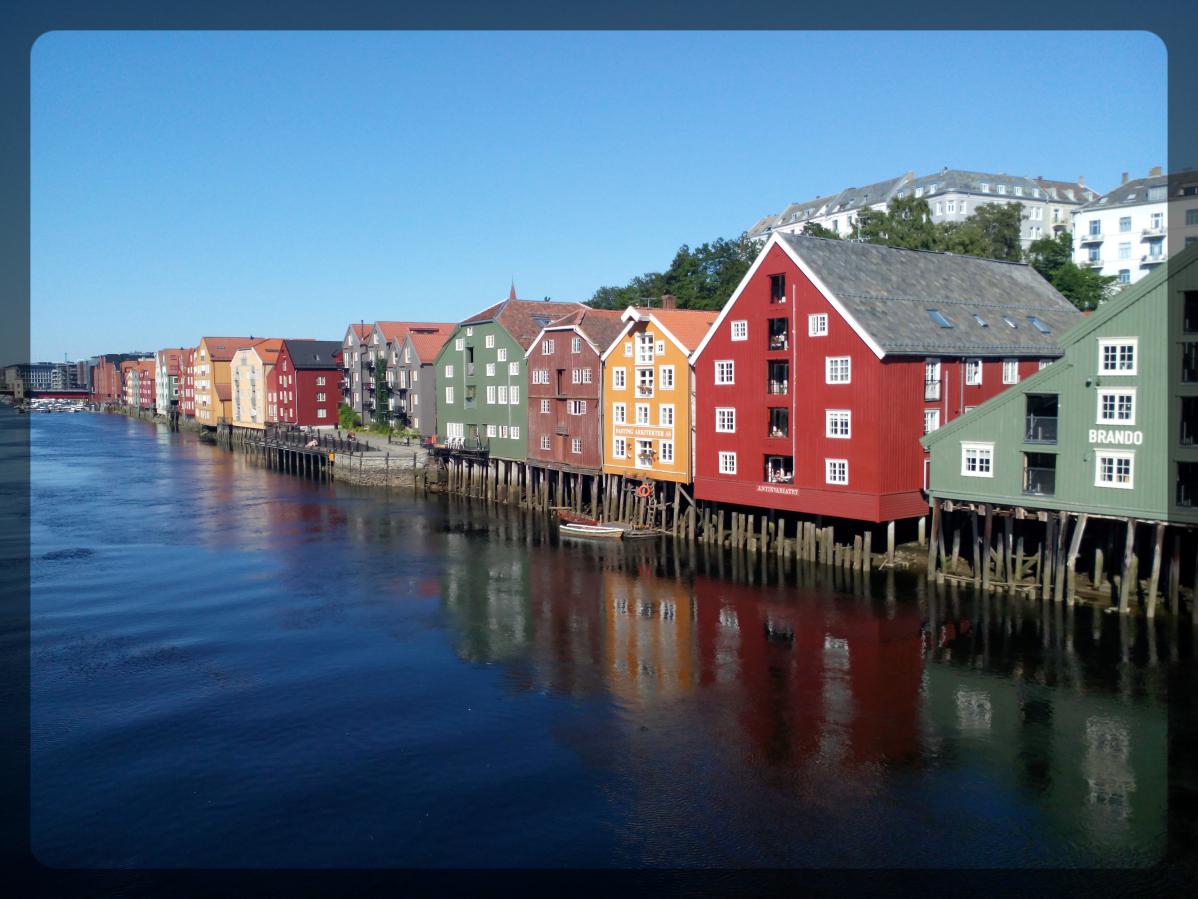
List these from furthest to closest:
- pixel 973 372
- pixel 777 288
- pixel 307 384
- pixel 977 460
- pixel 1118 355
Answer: pixel 307 384 < pixel 777 288 < pixel 973 372 < pixel 977 460 < pixel 1118 355

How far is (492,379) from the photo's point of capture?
2596 inches

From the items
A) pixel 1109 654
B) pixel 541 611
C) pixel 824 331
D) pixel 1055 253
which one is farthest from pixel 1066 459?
pixel 1055 253

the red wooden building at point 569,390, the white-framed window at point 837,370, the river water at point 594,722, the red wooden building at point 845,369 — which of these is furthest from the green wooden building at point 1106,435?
the red wooden building at point 569,390

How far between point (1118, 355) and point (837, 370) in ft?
34.0

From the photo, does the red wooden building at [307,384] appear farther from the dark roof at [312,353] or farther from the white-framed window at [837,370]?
the white-framed window at [837,370]

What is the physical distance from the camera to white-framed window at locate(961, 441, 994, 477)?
33406 mm

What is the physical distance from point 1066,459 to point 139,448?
109 metres

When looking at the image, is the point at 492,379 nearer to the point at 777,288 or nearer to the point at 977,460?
the point at 777,288

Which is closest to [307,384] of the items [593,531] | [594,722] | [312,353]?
[312,353]

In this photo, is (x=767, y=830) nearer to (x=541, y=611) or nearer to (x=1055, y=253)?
(x=541, y=611)

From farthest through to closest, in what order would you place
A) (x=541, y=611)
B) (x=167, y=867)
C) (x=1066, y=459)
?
(x=541, y=611)
(x=1066, y=459)
(x=167, y=867)

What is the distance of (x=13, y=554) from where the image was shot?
45.3m

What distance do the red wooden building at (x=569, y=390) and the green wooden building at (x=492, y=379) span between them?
1.98 m

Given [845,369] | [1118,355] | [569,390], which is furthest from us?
[569,390]
